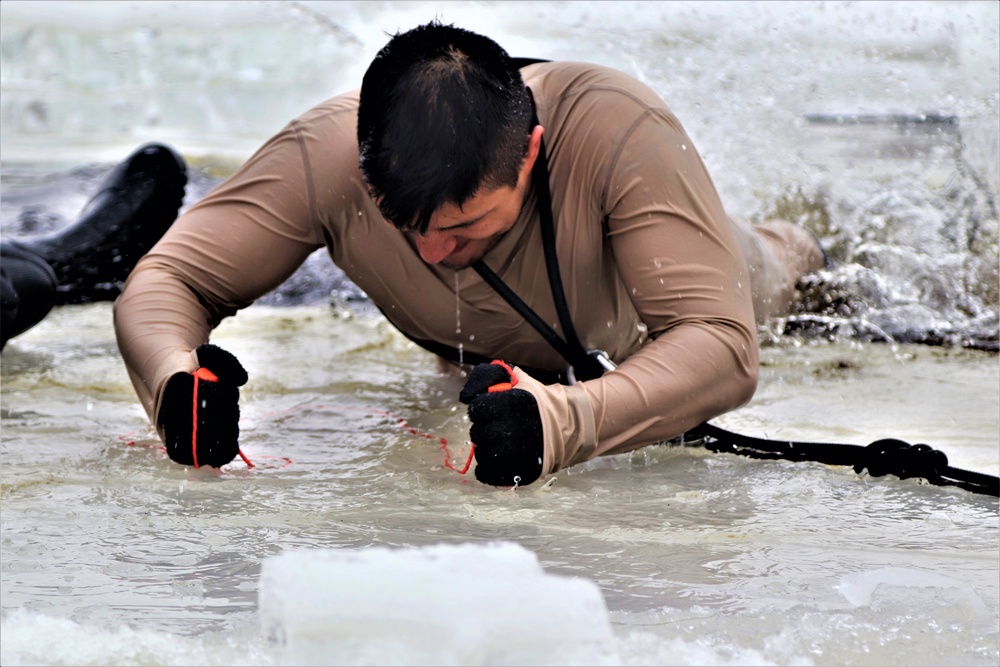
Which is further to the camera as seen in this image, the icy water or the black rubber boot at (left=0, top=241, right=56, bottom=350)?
the black rubber boot at (left=0, top=241, right=56, bottom=350)

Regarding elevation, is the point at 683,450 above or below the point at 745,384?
below

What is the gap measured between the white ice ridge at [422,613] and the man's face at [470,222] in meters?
0.74

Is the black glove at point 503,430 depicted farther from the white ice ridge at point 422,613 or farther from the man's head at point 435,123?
the white ice ridge at point 422,613

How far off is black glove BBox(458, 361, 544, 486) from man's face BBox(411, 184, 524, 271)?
26cm

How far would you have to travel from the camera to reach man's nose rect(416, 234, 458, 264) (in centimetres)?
184

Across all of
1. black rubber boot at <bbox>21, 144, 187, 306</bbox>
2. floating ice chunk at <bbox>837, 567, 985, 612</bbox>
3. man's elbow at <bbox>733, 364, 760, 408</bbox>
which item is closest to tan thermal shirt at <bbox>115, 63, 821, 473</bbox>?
man's elbow at <bbox>733, 364, 760, 408</bbox>

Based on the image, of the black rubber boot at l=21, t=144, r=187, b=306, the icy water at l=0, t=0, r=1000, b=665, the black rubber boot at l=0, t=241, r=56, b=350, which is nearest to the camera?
the icy water at l=0, t=0, r=1000, b=665

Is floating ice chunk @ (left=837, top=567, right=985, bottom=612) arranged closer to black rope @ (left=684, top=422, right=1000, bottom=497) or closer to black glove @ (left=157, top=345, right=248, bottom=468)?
black rope @ (left=684, top=422, right=1000, bottom=497)

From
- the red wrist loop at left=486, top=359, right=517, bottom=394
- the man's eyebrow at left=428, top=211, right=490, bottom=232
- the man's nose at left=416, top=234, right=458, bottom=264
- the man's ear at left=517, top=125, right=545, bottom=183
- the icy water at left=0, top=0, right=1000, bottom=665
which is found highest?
the man's ear at left=517, top=125, right=545, bottom=183

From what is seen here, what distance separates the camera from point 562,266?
2.08m

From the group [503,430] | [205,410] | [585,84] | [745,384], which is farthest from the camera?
[585,84]

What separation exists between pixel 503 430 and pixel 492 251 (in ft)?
1.74

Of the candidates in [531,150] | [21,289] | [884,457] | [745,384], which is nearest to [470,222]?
[531,150]

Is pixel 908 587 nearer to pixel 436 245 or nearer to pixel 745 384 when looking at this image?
pixel 745 384
